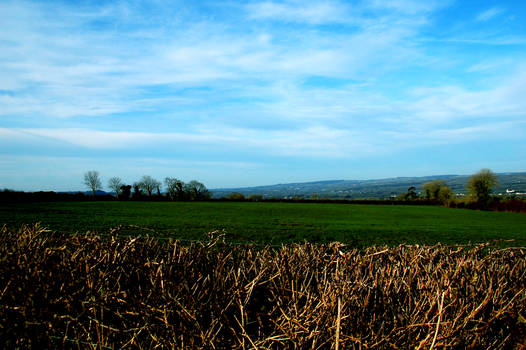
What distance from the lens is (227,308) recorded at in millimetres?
2076

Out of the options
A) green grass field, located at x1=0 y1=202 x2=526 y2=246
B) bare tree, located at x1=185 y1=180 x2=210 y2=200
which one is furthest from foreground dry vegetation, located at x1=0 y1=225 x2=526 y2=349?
bare tree, located at x1=185 y1=180 x2=210 y2=200

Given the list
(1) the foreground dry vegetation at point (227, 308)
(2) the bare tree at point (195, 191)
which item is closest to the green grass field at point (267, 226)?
(1) the foreground dry vegetation at point (227, 308)

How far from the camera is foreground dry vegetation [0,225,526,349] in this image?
1.85m

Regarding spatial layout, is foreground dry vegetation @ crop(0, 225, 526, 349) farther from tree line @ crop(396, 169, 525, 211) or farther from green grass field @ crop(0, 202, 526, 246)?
tree line @ crop(396, 169, 525, 211)

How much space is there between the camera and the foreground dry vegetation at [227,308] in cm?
185

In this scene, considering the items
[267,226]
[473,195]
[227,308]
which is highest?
[227,308]

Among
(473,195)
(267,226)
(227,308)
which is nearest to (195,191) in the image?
(267,226)

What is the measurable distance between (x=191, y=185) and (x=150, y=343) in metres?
88.3

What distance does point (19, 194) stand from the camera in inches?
2140

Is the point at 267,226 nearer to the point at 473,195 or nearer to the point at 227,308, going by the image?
the point at 227,308

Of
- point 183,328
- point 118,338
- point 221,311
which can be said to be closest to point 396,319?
point 221,311

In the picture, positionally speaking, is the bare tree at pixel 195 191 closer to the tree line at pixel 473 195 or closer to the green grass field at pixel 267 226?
the green grass field at pixel 267 226

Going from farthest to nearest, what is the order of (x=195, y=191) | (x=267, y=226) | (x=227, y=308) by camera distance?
(x=195, y=191) < (x=267, y=226) < (x=227, y=308)

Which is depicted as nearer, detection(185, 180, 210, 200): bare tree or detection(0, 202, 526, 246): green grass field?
detection(0, 202, 526, 246): green grass field
